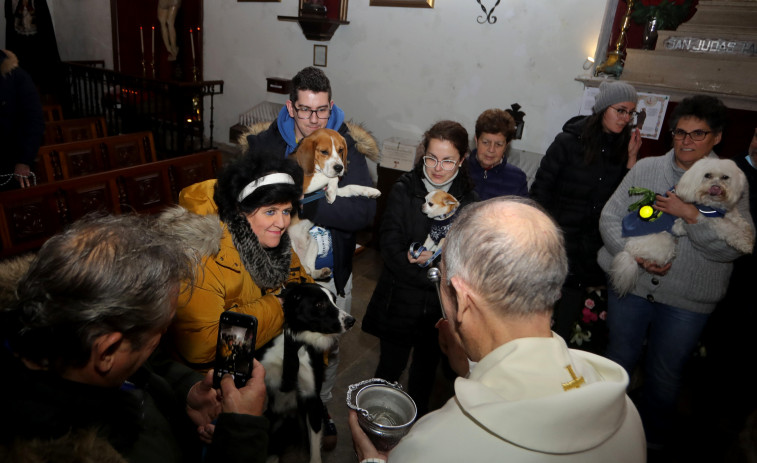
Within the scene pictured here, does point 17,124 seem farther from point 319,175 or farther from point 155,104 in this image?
point 155,104

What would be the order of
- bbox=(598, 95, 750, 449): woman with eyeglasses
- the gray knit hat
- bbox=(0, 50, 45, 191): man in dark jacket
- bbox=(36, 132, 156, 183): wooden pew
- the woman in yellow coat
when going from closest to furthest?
the woman in yellow coat
bbox=(598, 95, 750, 449): woman with eyeglasses
the gray knit hat
bbox=(0, 50, 45, 191): man in dark jacket
bbox=(36, 132, 156, 183): wooden pew

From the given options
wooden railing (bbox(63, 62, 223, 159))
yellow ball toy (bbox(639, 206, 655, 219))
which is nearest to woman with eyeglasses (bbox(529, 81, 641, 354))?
yellow ball toy (bbox(639, 206, 655, 219))

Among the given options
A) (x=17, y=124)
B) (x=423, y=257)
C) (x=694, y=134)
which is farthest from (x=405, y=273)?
(x=17, y=124)

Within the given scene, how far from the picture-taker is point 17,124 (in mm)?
3934

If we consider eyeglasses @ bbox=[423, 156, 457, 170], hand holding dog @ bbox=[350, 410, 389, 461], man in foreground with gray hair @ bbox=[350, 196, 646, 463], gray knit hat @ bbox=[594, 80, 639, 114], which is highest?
gray knit hat @ bbox=[594, 80, 639, 114]

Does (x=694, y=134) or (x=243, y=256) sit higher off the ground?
(x=694, y=134)

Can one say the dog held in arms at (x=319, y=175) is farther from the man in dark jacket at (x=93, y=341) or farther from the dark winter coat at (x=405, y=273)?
the man in dark jacket at (x=93, y=341)

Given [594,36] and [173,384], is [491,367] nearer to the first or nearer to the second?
[173,384]

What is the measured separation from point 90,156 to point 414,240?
12.8 ft

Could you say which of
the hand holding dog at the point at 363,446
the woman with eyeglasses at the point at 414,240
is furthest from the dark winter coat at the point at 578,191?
the hand holding dog at the point at 363,446

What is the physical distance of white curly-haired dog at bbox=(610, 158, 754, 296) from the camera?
7.28 ft

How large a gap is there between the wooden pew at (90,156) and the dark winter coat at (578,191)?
4.30 m

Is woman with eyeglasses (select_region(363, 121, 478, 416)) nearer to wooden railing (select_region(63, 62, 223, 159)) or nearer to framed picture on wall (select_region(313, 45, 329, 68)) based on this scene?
framed picture on wall (select_region(313, 45, 329, 68))

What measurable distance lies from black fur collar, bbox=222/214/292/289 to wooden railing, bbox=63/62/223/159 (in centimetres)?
611
